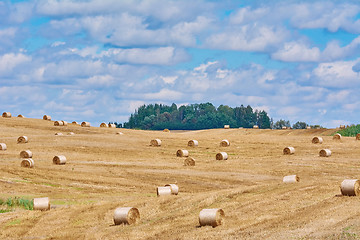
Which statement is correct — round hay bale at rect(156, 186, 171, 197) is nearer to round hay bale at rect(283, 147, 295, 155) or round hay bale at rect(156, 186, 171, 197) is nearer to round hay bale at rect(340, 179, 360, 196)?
round hay bale at rect(340, 179, 360, 196)

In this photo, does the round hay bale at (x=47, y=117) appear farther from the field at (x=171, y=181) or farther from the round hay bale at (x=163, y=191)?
the round hay bale at (x=163, y=191)

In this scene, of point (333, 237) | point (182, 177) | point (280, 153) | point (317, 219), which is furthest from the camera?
point (280, 153)

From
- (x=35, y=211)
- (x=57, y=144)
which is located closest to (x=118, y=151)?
(x=57, y=144)

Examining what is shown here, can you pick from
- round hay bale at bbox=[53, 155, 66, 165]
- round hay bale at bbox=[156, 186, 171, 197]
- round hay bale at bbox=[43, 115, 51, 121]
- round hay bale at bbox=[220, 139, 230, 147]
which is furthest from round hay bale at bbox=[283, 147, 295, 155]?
round hay bale at bbox=[43, 115, 51, 121]

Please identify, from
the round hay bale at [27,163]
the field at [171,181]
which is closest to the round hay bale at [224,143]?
the field at [171,181]

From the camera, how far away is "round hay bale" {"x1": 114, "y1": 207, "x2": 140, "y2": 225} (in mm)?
27500

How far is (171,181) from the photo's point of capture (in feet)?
161

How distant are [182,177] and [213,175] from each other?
265 centimetres

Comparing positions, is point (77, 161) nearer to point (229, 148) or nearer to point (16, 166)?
point (16, 166)

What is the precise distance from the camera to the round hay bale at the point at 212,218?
2438 centimetres

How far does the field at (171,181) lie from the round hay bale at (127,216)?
277mm

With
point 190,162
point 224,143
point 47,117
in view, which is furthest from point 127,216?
point 47,117

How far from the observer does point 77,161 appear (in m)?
58.1

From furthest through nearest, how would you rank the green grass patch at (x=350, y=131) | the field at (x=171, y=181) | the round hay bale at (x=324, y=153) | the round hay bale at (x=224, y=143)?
the green grass patch at (x=350, y=131) → the round hay bale at (x=224, y=143) → the round hay bale at (x=324, y=153) → the field at (x=171, y=181)
